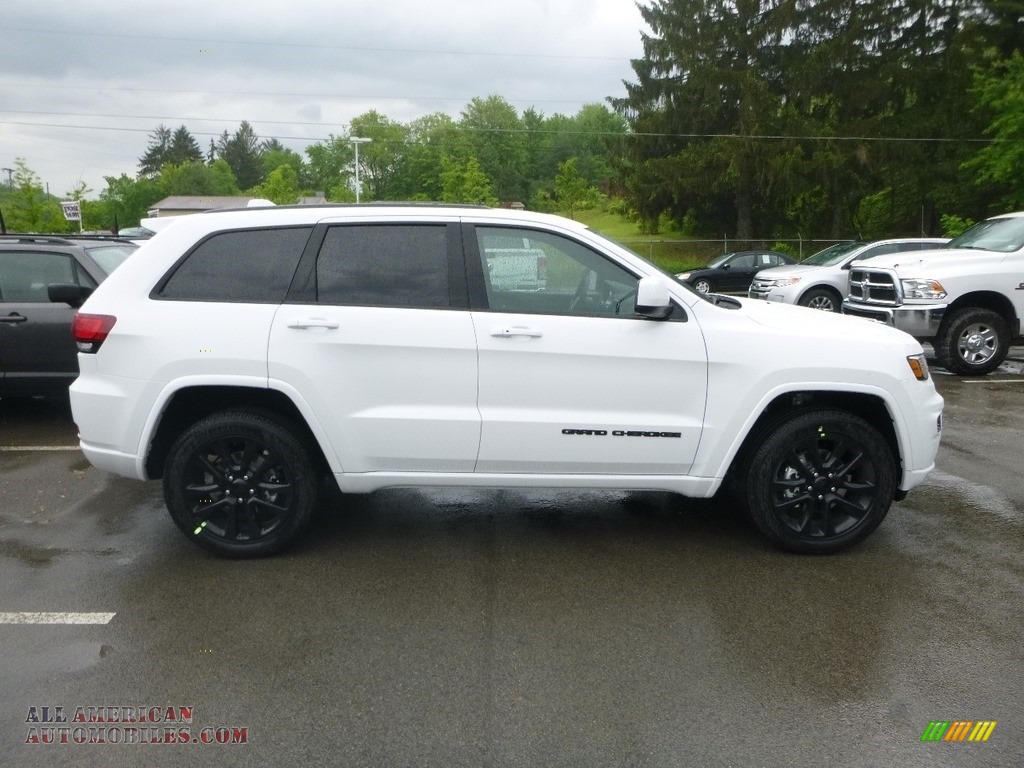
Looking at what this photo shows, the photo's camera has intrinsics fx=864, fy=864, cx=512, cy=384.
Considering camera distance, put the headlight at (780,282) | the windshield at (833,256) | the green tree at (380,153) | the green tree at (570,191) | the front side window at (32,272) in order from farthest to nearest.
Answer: the green tree at (380,153) → the green tree at (570,191) → the windshield at (833,256) → the headlight at (780,282) → the front side window at (32,272)

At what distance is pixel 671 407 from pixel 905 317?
7.53 meters

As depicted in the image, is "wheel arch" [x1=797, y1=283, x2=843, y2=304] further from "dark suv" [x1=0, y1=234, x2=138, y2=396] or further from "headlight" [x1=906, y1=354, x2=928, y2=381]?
"dark suv" [x1=0, y1=234, x2=138, y2=396]

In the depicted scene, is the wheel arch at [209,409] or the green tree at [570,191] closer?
the wheel arch at [209,409]

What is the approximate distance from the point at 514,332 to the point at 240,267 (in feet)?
5.10

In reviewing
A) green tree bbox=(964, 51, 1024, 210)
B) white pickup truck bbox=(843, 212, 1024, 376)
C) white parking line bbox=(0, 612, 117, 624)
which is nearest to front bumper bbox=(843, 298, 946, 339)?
white pickup truck bbox=(843, 212, 1024, 376)

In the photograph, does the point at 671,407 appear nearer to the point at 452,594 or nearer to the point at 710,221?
the point at 452,594

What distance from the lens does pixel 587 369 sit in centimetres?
455

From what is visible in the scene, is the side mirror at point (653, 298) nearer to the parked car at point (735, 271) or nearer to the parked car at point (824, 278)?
the parked car at point (824, 278)

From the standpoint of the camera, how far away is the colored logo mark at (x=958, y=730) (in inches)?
124

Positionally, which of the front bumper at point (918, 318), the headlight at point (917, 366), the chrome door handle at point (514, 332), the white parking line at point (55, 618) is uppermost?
the chrome door handle at point (514, 332)

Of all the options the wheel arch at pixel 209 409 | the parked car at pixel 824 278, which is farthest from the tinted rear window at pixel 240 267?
the parked car at pixel 824 278

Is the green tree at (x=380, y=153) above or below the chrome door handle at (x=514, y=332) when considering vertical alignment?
above

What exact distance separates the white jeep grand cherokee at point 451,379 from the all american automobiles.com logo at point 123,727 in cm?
148

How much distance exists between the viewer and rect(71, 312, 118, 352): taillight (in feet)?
15.2
